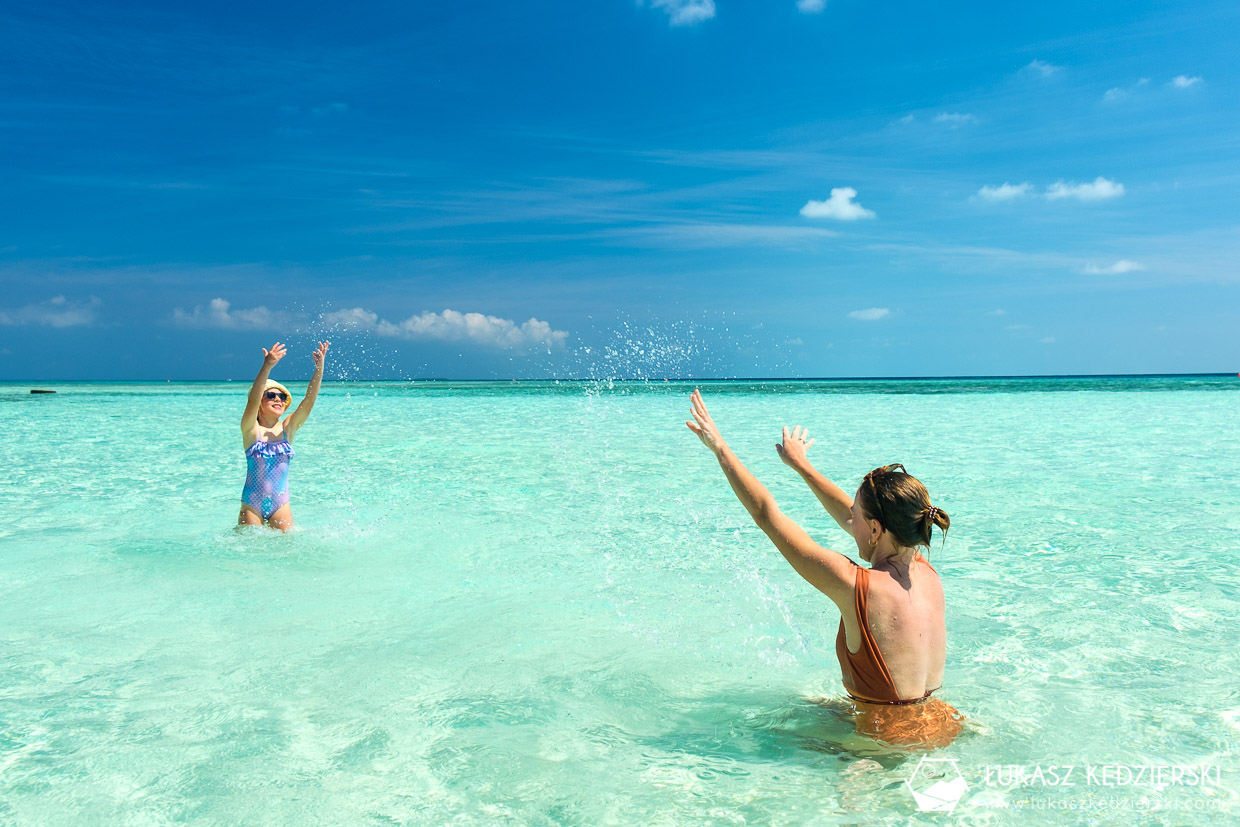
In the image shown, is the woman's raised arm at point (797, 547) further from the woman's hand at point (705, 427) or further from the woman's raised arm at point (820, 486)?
the woman's raised arm at point (820, 486)

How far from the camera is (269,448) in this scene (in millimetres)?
7113

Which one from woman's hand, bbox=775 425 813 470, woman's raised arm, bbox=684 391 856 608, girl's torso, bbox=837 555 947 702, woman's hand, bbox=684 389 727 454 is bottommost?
girl's torso, bbox=837 555 947 702

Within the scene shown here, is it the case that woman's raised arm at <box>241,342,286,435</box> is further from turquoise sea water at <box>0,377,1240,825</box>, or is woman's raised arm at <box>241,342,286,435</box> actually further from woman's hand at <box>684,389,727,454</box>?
woman's hand at <box>684,389,727,454</box>

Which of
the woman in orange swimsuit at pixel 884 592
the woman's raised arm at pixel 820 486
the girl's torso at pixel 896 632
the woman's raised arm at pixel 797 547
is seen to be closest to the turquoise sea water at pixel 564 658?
the woman in orange swimsuit at pixel 884 592

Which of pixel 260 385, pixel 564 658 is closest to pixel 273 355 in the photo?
pixel 260 385

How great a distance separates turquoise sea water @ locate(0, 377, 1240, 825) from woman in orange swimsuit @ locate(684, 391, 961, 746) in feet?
0.57

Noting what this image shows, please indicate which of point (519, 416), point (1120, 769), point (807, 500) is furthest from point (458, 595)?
point (519, 416)

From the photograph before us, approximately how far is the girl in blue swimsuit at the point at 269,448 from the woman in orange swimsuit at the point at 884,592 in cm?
501

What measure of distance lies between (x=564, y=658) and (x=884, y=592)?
2221 mm

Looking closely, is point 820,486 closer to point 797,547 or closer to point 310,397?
point 797,547

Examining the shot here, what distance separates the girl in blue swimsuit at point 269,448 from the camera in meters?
7.05

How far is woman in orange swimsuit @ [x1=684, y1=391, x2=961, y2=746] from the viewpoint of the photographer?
2938 millimetres

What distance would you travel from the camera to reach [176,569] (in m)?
6.46

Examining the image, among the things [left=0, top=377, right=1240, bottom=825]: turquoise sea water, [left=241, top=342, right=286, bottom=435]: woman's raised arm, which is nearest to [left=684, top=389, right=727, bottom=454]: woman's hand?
[left=0, top=377, right=1240, bottom=825]: turquoise sea water
